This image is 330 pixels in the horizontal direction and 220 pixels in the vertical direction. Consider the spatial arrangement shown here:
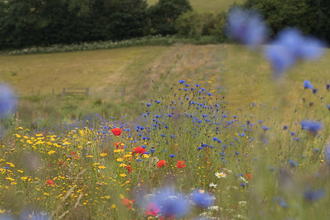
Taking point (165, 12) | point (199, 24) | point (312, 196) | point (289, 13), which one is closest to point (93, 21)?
point (165, 12)

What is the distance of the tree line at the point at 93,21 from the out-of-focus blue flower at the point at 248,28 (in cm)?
3001

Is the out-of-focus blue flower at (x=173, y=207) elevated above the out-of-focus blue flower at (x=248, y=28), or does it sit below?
below

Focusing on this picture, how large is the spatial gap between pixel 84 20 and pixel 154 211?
37504mm

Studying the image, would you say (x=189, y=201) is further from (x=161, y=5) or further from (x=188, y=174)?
(x=161, y=5)

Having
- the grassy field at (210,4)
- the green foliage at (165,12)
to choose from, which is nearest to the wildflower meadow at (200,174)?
the green foliage at (165,12)

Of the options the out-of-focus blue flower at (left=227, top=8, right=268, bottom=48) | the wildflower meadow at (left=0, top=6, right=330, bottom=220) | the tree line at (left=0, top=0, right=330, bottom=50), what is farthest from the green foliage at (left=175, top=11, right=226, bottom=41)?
the out-of-focus blue flower at (left=227, top=8, right=268, bottom=48)

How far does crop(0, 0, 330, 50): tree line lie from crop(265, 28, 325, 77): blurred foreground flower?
30.3 m

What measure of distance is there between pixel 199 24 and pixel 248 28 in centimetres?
3234

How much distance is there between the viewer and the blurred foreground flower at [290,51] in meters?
1.50

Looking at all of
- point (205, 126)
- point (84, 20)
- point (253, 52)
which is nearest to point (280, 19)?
point (84, 20)

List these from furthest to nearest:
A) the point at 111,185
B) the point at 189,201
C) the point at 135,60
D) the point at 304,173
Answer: the point at 135,60, the point at 111,185, the point at 189,201, the point at 304,173

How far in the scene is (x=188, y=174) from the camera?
2854 millimetres

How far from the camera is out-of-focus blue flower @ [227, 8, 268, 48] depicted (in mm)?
1597

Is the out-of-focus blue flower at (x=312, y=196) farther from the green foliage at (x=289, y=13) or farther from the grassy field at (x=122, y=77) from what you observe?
the green foliage at (x=289, y=13)
